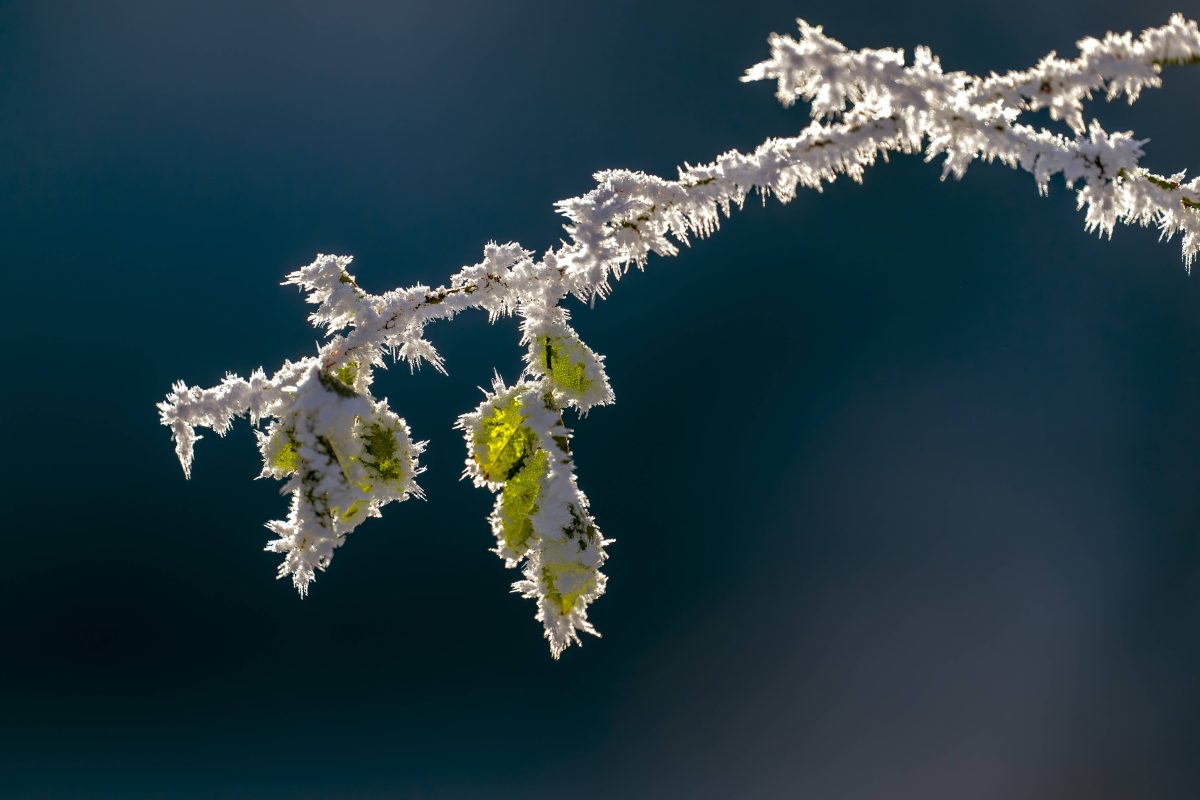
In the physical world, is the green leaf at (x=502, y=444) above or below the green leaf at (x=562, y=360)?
below

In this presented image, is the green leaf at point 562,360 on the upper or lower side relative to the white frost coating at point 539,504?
upper

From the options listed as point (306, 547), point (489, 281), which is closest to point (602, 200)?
point (489, 281)

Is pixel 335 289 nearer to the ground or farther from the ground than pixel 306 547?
farther from the ground

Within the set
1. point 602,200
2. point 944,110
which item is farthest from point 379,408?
point 944,110

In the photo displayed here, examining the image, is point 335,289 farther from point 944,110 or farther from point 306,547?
point 944,110

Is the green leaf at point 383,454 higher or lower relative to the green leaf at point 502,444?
higher

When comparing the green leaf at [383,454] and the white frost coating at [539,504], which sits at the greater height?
the green leaf at [383,454]

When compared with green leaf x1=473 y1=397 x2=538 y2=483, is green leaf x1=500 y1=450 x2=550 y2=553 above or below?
below
